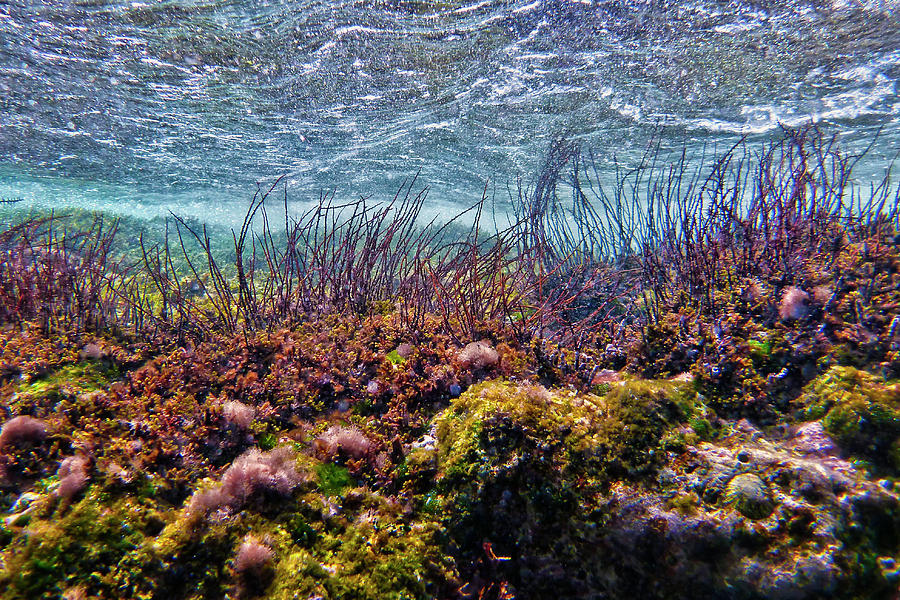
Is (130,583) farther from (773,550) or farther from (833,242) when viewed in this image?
(833,242)

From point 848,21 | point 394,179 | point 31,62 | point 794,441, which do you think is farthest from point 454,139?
point 794,441

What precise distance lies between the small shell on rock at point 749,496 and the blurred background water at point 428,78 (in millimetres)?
9329

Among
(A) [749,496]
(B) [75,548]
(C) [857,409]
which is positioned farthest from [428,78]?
(B) [75,548]

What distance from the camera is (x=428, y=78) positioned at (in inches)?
451

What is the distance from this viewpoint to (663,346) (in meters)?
4.24

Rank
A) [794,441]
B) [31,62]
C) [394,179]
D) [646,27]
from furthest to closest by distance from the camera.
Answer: [394,179], [31,62], [646,27], [794,441]

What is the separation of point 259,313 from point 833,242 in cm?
889

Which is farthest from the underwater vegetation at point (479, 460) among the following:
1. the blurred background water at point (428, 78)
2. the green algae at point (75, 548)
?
the blurred background water at point (428, 78)

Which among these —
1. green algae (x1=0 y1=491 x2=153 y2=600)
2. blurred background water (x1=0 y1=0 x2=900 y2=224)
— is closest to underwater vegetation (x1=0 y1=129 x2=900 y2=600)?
green algae (x1=0 y1=491 x2=153 y2=600)

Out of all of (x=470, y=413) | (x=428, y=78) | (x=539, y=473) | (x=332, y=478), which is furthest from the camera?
(x=428, y=78)

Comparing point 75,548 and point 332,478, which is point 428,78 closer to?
point 332,478

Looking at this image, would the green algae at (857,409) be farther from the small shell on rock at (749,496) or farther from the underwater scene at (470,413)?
the small shell on rock at (749,496)

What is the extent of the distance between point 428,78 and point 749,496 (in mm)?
12501

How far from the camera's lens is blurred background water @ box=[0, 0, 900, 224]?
8.34 m
